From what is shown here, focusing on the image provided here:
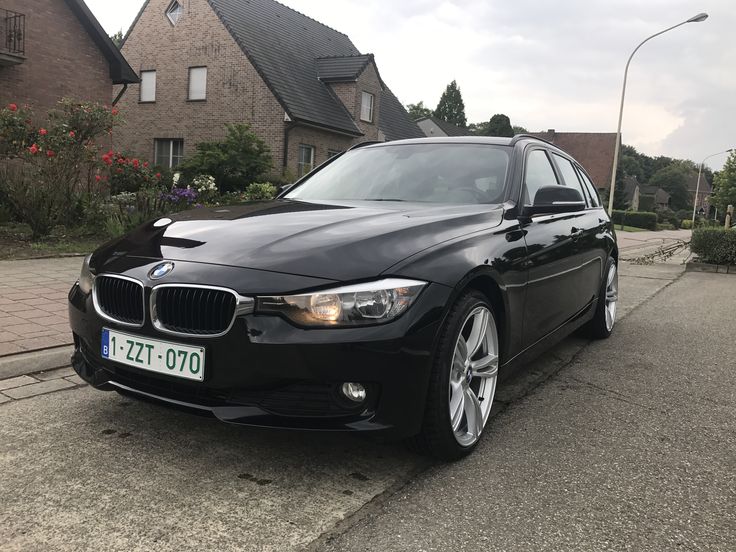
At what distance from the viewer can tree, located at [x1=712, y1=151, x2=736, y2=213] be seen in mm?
59125

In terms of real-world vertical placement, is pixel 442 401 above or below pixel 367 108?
below

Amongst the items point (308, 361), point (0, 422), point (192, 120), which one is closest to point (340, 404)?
point (308, 361)

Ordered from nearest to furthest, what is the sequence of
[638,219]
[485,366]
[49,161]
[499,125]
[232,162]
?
[485,366] < [49,161] < [232,162] < [499,125] < [638,219]

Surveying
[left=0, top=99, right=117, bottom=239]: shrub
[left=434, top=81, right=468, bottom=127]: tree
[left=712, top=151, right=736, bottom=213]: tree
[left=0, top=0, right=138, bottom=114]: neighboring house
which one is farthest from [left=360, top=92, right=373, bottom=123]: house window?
[left=434, top=81, right=468, bottom=127]: tree

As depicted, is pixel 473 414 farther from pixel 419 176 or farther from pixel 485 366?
pixel 419 176

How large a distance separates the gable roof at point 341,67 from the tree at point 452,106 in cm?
5779

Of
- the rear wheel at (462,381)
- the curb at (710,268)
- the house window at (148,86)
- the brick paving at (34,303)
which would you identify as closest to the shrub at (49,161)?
the brick paving at (34,303)

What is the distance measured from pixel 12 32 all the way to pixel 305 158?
10415 millimetres

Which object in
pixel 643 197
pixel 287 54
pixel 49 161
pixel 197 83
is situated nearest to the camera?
pixel 49 161

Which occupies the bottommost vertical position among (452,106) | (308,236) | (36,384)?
(36,384)

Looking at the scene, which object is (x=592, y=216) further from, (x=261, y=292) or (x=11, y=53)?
(x=11, y=53)

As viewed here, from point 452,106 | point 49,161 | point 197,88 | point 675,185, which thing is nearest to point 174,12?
point 197,88

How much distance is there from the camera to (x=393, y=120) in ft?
99.0

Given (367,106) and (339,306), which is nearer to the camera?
(339,306)
